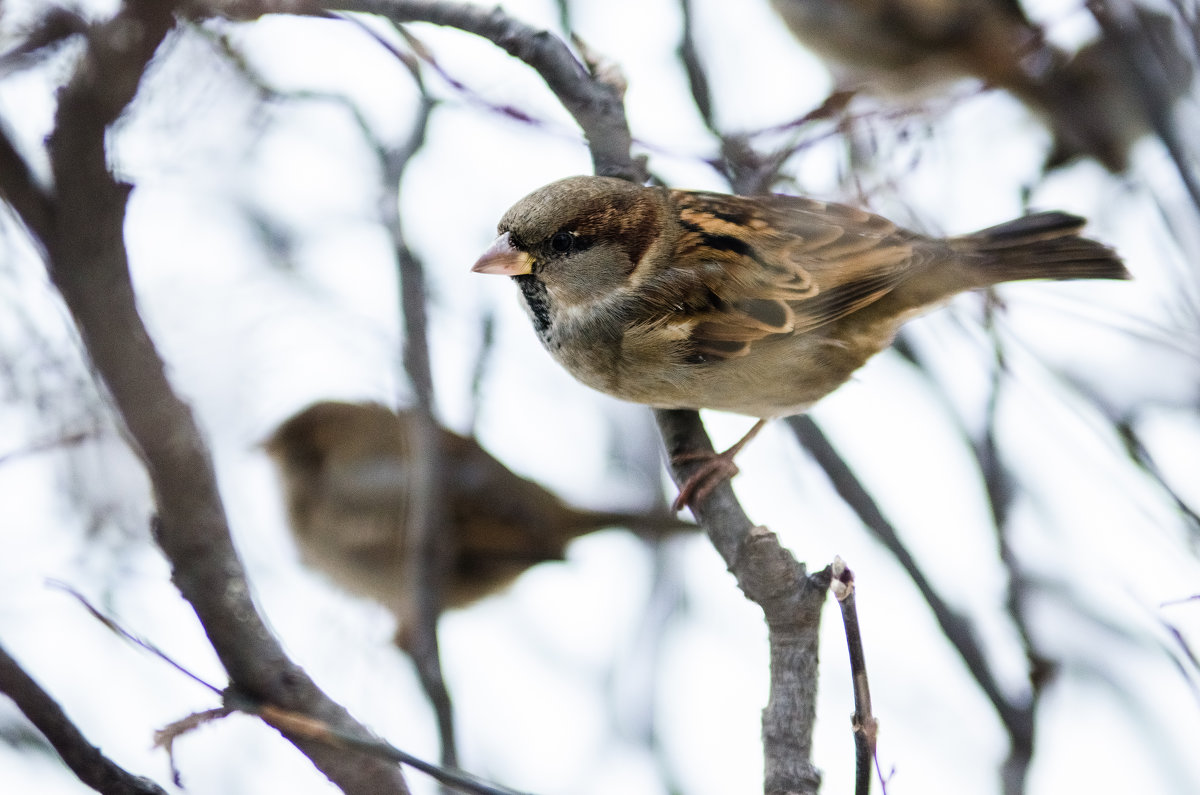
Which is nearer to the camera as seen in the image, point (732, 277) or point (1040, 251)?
point (732, 277)

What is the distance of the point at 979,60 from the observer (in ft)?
13.1

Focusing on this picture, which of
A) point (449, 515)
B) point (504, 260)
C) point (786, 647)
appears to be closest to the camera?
point (786, 647)

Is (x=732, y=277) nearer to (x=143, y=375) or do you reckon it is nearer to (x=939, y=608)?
(x=939, y=608)

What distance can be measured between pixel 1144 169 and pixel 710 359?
5.16 feet

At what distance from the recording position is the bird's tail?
324 centimetres

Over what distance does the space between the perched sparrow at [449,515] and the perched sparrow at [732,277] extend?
0.76m

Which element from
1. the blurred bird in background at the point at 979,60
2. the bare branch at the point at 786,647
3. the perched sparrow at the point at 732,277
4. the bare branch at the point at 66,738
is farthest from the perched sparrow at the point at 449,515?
the bare branch at the point at 66,738

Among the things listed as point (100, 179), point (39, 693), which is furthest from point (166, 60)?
point (39, 693)

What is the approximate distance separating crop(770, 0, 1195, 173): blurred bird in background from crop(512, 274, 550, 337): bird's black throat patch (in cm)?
119

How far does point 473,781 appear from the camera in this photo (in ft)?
4.37

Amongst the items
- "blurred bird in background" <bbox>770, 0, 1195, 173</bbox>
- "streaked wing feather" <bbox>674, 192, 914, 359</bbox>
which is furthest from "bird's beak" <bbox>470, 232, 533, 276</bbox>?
"blurred bird in background" <bbox>770, 0, 1195, 173</bbox>

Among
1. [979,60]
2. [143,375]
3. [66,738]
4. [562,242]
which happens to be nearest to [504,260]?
[562,242]

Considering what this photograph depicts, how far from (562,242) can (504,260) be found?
185 millimetres

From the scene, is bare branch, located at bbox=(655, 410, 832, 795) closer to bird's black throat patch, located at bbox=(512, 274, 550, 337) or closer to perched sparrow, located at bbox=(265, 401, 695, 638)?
bird's black throat patch, located at bbox=(512, 274, 550, 337)
